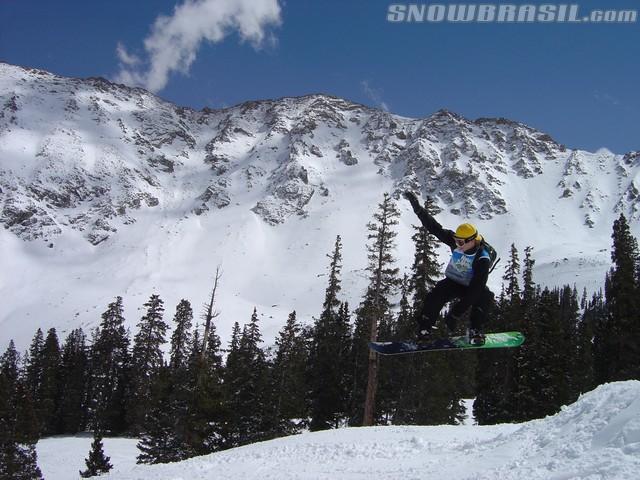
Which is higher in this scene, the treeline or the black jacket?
the black jacket

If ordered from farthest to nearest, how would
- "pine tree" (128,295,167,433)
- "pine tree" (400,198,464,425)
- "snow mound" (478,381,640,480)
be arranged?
1. "pine tree" (128,295,167,433)
2. "pine tree" (400,198,464,425)
3. "snow mound" (478,381,640,480)

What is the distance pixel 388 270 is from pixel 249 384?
1437 cm

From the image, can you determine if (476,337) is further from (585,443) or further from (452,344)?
(585,443)

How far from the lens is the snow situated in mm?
8352

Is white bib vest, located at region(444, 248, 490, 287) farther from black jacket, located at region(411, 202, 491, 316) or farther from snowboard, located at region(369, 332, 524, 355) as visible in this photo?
snowboard, located at region(369, 332, 524, 355)

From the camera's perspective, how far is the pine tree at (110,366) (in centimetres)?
5241

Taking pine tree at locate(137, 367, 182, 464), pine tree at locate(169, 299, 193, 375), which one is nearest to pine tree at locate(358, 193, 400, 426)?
pine tree at locate(137, 367, 182, 464)

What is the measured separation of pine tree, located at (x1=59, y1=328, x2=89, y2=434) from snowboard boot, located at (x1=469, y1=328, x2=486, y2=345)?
55415mm

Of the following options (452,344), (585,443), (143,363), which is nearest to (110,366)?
(143,363)

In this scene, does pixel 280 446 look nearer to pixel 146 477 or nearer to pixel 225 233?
pixel 146 477

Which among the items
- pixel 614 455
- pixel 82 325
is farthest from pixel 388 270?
pixel 82 325

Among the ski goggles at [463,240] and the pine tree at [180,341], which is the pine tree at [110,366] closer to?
the pine tree at [180,341]

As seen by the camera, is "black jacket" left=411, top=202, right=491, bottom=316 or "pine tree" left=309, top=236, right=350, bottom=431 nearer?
"black jacket" left=411, top=202, right=491, bottom=316

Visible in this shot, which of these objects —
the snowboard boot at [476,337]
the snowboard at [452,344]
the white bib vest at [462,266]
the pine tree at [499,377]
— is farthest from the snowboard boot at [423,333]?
the pine tree at [499,377]
